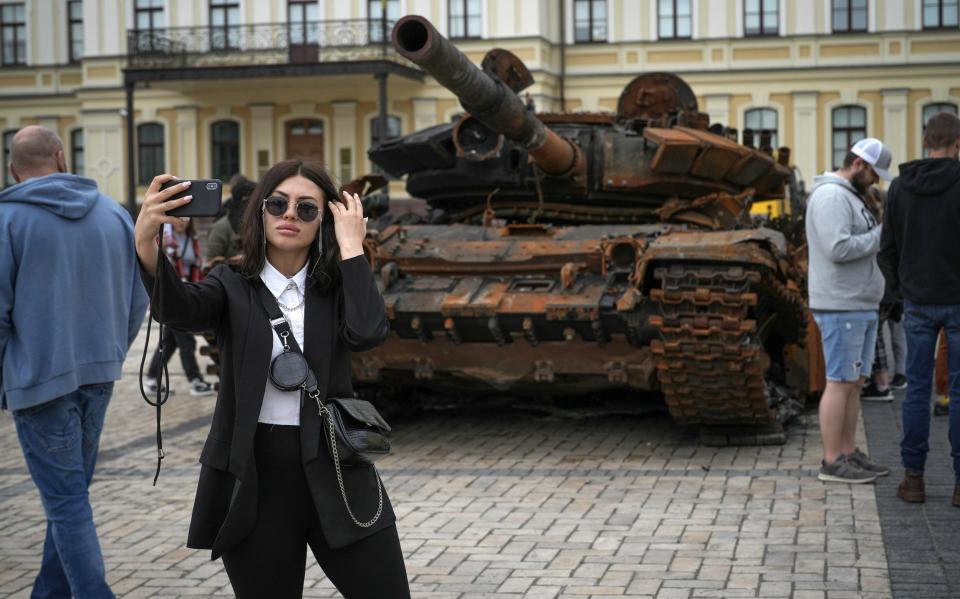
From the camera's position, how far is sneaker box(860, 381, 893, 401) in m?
11.8

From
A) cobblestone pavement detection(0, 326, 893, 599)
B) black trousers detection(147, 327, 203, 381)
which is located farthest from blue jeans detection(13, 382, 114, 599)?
black trousers detection(147, 327, 203, 381)

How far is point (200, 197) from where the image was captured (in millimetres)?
3809

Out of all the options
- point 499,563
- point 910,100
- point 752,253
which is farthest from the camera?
point 910,100

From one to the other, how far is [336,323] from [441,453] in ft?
18.2

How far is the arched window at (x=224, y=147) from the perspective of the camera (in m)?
39.4

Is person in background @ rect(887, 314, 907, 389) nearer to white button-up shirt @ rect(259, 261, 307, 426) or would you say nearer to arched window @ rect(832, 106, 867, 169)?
white button-up shirt @ rect(259, 261, 307, 426)

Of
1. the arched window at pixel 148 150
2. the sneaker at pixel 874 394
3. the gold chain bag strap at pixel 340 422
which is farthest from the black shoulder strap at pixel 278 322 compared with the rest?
the arched window at pixel 148 150

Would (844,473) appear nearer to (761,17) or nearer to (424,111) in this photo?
(761,17)

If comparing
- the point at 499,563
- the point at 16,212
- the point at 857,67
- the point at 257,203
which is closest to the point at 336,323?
the point at 257,203

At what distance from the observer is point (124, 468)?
9141 mm

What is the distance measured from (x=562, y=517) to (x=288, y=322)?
3630 millimetres

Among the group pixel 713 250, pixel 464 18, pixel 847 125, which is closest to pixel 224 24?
pixel 464 18

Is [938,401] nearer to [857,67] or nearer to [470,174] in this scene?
[470,174]

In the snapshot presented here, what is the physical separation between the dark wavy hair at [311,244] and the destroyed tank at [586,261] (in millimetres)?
3914
